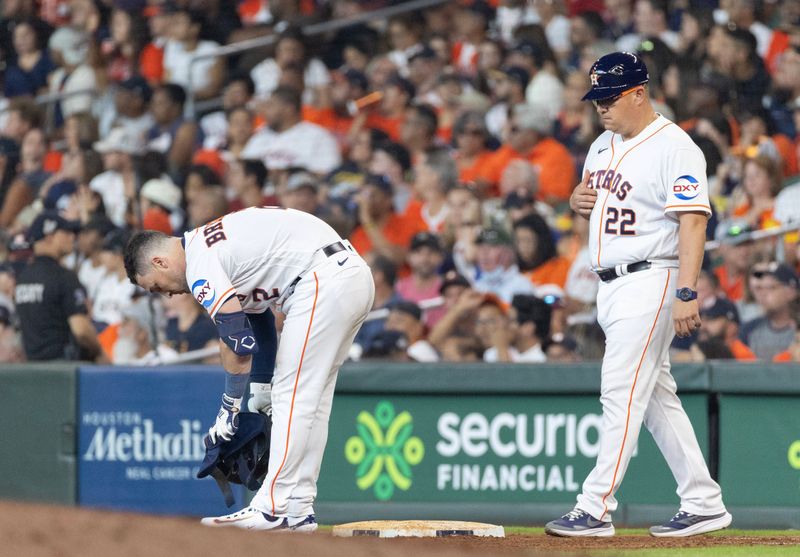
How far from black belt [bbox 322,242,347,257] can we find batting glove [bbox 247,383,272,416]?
710 mm

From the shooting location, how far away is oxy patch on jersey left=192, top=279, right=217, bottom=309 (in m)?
5.54

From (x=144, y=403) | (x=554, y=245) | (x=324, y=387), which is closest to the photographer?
(x=324, y=387)

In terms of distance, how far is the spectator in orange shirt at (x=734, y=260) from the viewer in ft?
29.2

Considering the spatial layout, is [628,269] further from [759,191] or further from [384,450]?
[759,191]

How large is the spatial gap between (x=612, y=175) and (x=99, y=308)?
545cm

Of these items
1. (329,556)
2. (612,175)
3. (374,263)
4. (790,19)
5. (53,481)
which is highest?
(790,19)

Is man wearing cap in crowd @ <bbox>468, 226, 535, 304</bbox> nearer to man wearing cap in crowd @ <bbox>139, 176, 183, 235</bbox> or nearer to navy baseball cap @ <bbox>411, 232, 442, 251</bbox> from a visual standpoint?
navy baseball cap @ <bbox>411, 232, 442, 251</bbox>

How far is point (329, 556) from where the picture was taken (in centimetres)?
438

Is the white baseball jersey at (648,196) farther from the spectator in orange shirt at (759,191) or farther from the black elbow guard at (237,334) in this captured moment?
the spectator in orange shirt at (759,191)

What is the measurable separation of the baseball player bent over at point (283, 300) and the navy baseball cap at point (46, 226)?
4021 millimetres

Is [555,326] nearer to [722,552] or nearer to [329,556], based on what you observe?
[722,552]

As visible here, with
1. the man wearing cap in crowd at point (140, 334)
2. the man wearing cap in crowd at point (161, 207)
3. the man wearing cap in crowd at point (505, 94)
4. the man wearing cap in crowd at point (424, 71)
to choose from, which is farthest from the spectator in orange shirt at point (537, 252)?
the man wearing cap in crowd at point (161, 207)

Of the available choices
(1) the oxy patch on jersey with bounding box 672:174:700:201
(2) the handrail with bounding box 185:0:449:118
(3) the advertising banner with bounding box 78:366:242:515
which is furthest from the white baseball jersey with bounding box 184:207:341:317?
(2) the handrail with bounding box 185:0:449:118

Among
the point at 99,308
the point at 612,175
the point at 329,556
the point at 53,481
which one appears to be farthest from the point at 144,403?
the point at 329,556
